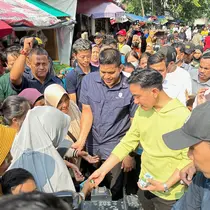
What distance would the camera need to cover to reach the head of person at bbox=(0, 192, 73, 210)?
727 millimetres

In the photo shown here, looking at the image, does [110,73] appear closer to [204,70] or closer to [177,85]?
[177,85]

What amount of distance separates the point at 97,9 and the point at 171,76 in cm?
1020

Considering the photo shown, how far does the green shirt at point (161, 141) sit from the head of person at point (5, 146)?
991 millimetres

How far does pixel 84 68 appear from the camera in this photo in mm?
4121

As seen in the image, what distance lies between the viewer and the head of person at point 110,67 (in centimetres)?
299

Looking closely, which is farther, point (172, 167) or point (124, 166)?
point (124, 166)

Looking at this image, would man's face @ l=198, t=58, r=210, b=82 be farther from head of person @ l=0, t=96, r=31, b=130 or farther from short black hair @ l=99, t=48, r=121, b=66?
head of person @ l=0, t=96, r=31, b=130

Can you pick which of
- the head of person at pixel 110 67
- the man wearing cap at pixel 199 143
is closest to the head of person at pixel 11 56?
the head of person at pixel 110 67

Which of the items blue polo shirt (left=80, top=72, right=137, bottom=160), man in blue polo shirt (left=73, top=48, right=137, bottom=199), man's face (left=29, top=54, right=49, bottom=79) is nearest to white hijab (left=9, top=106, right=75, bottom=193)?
man in blue polo shirt (left=73, top=48, right=137, bottom=199)

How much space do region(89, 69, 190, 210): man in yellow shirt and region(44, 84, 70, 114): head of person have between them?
0.77 m

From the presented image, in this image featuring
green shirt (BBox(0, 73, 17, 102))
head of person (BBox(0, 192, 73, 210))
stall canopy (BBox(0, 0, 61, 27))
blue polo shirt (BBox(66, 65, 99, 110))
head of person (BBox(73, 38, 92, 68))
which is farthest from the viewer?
stall canopy (BBox(0, 0, 61, 27))

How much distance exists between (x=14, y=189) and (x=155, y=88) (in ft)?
3.98

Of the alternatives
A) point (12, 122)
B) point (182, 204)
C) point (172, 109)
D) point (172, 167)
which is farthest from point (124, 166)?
point (182, 204)

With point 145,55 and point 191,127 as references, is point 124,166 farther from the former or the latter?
point 145,55
